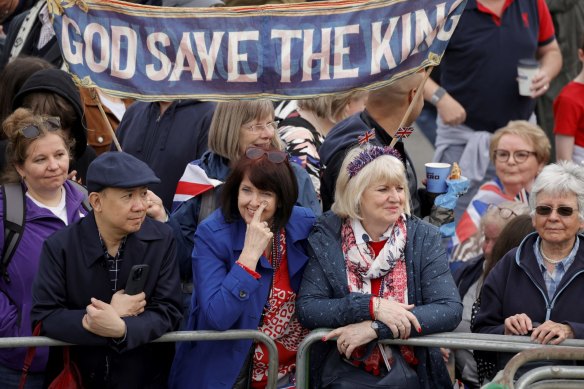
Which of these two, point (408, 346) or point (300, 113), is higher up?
point (300, 113)

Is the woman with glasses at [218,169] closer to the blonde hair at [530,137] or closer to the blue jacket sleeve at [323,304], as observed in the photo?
the blue jacket sleeve at [323,304]

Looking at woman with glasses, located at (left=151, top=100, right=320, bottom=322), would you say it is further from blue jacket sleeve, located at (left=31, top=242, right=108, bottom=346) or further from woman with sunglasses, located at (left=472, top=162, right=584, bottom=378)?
woman with sunglasses, located at (left=472, top=162, right=584, bottom=378)

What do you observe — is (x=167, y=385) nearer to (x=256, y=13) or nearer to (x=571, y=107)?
(x=256, y=13)

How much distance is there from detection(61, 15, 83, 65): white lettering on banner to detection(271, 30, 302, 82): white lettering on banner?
105 cm

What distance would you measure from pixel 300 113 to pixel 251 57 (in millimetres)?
1655

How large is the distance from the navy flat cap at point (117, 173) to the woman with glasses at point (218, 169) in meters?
0.62

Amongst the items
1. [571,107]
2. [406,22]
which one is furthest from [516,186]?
[406,22]

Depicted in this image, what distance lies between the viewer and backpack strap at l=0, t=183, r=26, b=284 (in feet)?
20.2

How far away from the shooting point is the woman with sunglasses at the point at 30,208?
616 cm

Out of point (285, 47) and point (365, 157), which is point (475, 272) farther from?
point (285, 47)

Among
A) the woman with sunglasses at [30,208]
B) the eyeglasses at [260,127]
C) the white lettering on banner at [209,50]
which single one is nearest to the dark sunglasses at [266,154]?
the eyeglasses at [260,127]

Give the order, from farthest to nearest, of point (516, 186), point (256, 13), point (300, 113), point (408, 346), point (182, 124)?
point (516, 186) → point (300, 113) → point (182, 124) → point (256, 13) → point (408, 346)

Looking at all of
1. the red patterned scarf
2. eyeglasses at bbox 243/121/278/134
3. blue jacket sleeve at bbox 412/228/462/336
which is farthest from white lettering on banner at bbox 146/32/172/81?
blue jacket sleeve at bbox 412/228/462/336

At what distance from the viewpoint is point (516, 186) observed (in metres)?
8.82
